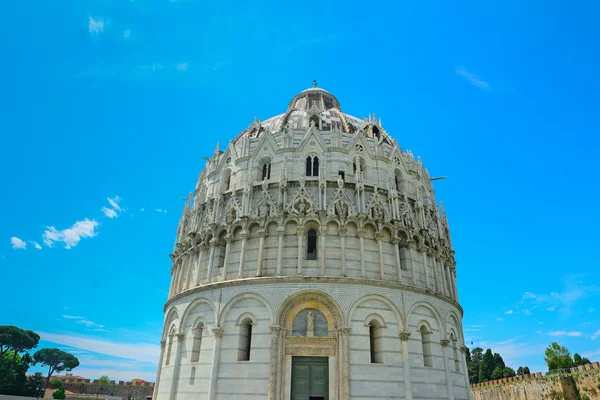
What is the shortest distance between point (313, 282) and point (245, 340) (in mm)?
4641

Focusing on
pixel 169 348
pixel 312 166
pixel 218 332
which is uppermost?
pixel 312 166

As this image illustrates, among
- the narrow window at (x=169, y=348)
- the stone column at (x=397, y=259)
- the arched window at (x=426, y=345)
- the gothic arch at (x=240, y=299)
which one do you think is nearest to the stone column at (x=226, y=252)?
the gothic arch at (x=240, y=299)

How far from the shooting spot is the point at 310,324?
808 inches

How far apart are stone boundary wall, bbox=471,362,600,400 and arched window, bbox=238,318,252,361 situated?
35413 millimetres

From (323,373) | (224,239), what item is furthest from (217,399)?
(224,239)

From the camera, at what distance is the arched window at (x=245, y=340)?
67.0ft

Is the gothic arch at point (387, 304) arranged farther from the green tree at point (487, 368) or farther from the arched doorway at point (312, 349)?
the green tree at point (487, 368)

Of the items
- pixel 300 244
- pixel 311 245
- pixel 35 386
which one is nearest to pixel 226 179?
pixel 311 245

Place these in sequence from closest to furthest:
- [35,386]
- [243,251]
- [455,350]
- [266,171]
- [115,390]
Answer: [243,251], [455,350], [266,171], [35,386], [115,390]

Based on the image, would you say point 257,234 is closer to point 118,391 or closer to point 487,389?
point 487,389

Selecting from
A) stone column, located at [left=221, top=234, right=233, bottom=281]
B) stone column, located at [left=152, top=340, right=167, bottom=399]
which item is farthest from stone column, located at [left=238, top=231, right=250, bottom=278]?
stone column, located at [left=152, top=340, right=167, bottom=399]

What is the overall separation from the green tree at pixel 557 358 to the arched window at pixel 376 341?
61359 mm

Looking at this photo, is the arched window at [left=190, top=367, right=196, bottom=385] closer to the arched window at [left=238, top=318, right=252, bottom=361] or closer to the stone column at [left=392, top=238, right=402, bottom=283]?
the arched window at [left=238, top=318, right=252, bottom=361]

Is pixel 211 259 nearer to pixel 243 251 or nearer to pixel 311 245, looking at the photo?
pixel 243 251
